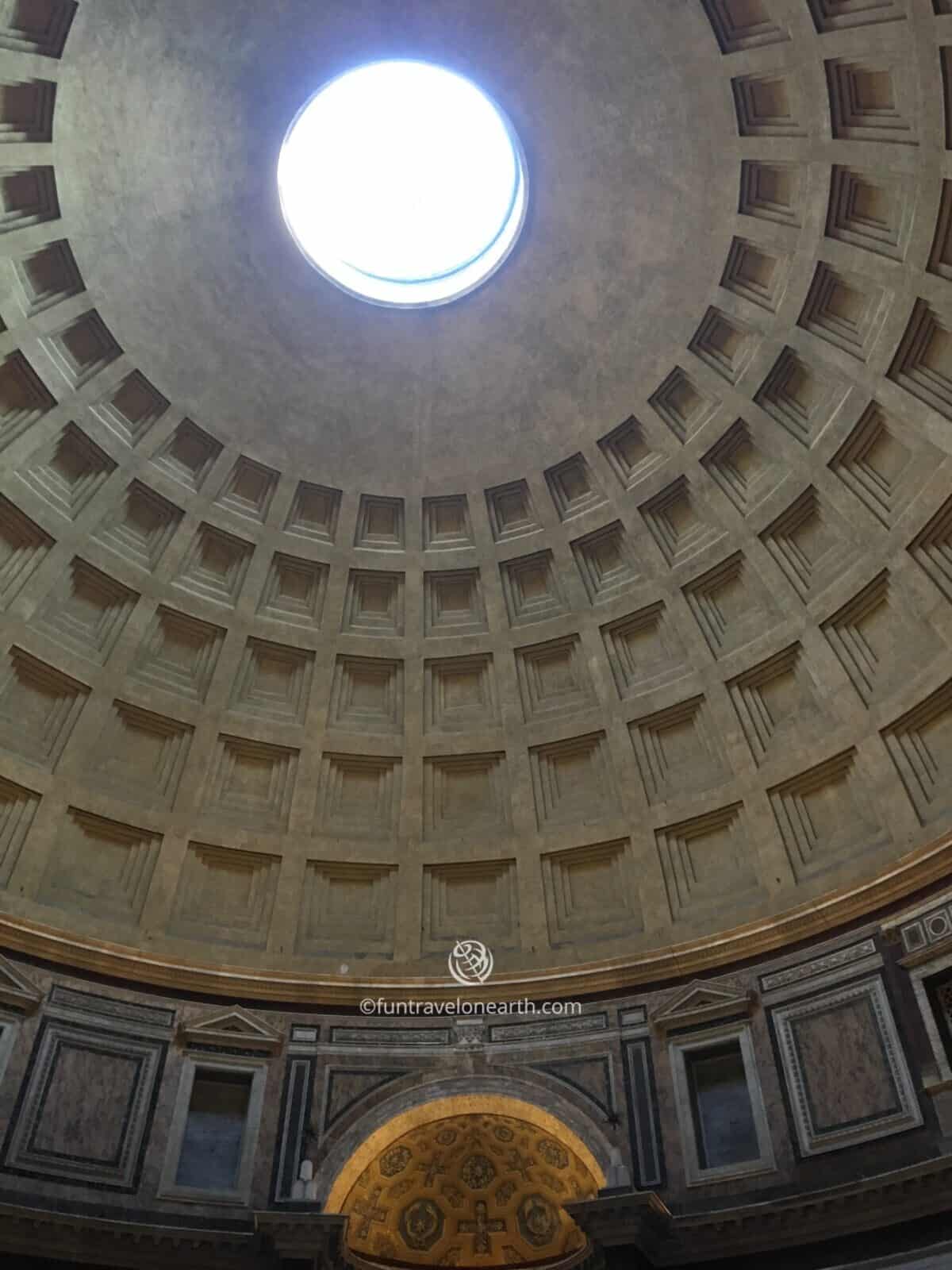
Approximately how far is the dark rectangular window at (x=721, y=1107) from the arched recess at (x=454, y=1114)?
1444mm

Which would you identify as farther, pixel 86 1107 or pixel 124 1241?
pixel 86 1107

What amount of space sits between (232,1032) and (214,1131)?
1.57 m

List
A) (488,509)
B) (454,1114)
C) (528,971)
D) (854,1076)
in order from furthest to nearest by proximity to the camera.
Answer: (488,509), (528,971), (454,1114), (854,1076)

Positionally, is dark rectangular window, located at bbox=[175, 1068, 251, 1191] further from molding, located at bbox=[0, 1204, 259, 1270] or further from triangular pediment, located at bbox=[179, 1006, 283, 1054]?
molding, located at bbox=[0, 1204, 259, 1270]

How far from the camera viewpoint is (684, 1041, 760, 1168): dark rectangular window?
17312 mm

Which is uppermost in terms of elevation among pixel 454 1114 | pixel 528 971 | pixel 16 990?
pixel 528 971

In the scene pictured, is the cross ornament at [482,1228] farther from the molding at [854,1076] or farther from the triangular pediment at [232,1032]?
the molding at [854,1076]

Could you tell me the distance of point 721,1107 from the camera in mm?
17922

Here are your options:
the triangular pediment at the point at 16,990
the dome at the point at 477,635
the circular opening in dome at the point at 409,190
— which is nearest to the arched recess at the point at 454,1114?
the dome at the point at 477,635

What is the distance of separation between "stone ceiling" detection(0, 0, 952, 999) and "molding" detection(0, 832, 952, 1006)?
0.09 metres

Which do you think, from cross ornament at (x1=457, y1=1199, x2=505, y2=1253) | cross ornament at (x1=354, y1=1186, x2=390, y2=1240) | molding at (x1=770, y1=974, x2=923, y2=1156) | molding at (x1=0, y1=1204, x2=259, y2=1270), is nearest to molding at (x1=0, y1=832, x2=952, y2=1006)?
molding at (x1=770, y1=974, x2=923, y2=1156)

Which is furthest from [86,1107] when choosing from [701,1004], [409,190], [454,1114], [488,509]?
[409,190]

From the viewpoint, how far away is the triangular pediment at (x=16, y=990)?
18.1m

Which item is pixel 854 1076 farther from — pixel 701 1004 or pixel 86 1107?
pixel 86 1107
